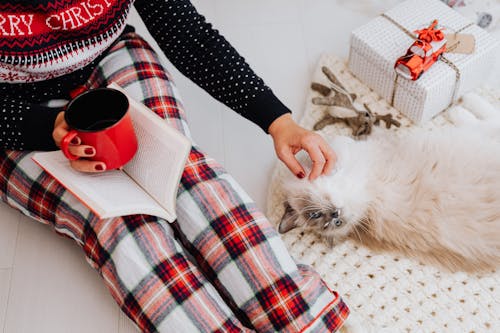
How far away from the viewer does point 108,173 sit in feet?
3.10

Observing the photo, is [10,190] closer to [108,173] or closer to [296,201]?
[108,173]

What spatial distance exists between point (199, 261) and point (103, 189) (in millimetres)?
253

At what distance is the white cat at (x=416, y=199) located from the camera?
1028mm

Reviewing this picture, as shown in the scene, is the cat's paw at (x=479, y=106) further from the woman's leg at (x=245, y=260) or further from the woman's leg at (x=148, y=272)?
the woman's leg at (x=148, y=272)

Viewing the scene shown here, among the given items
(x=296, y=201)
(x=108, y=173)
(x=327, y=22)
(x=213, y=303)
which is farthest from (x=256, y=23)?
(x=213, y=303)

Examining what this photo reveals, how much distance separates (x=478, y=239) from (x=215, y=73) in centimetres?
67

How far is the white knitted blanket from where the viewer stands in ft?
3.43

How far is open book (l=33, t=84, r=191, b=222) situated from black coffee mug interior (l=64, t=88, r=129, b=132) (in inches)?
3.8

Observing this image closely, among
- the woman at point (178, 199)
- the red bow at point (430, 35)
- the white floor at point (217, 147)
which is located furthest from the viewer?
the red bow at point (430, 35)

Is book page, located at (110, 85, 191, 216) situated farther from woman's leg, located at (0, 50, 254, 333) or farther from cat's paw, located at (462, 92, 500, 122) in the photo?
cat's paw, located at (462, 92, 500, 122)

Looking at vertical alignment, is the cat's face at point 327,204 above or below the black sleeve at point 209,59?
below

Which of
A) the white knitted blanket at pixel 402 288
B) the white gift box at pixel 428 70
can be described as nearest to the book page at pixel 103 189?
the white knitted blanket at pixel 402 288

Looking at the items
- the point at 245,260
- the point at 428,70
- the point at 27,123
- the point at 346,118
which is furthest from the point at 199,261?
the point at 428,70

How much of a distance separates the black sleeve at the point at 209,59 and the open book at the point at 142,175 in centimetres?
21
